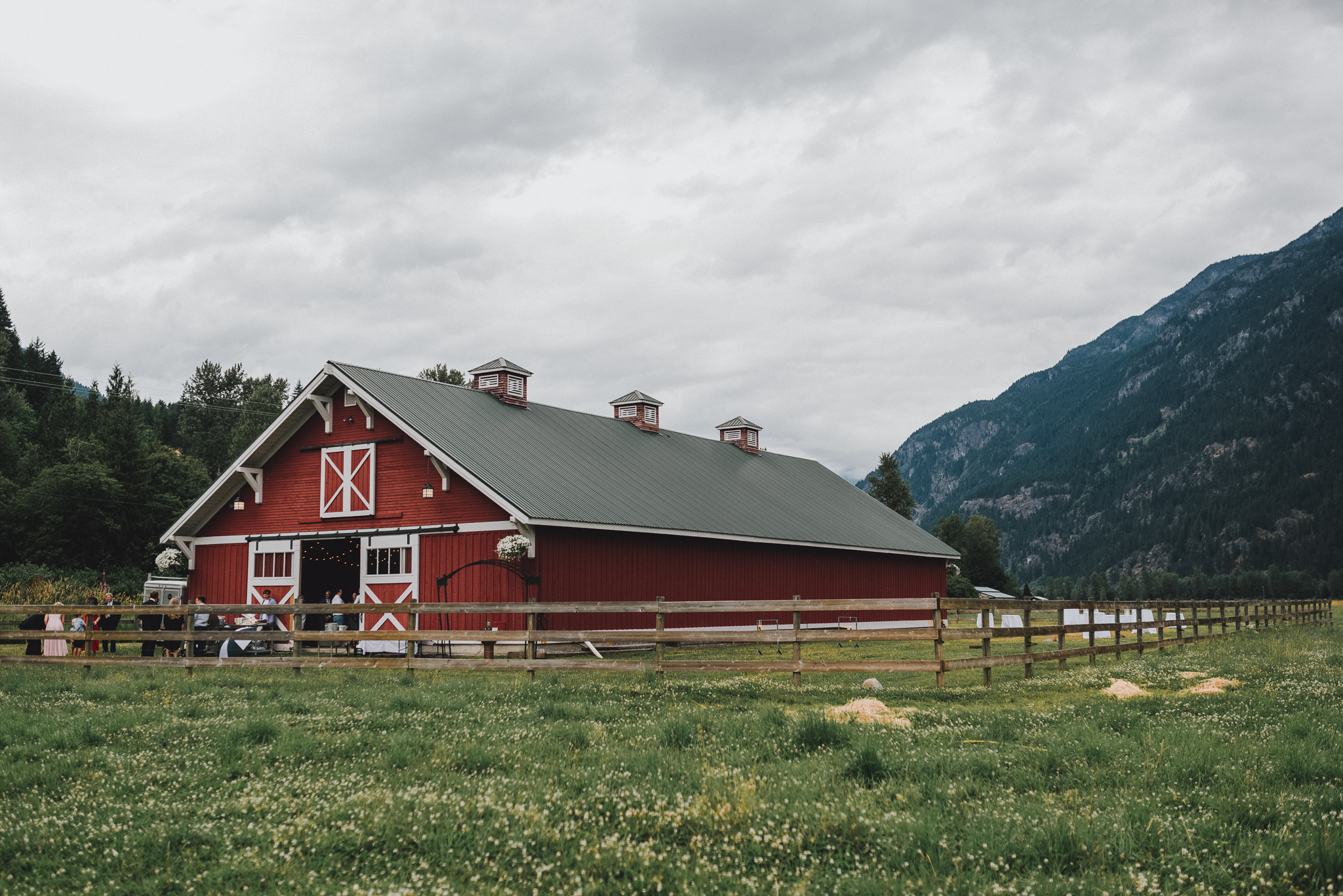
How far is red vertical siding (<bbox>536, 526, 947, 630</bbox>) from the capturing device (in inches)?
1024

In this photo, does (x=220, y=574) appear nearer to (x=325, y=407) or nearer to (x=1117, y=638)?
(x=325, y=407)

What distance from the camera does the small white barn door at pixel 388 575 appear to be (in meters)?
26.3

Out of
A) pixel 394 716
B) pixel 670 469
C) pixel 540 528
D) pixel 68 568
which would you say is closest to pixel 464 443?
pixel 540 528

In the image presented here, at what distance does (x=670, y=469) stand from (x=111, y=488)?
146 ft

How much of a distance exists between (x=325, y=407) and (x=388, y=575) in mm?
5742

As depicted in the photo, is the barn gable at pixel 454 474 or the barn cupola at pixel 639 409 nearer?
the barn gable at pixel 454 474

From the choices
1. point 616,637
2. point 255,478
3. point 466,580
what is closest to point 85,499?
point 255,478

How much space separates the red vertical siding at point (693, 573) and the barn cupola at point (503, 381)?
8.29 meters

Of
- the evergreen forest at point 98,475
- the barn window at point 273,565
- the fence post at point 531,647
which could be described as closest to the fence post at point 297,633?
the fence post at point 531,647

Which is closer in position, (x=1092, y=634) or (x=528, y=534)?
(x=1092, y=634)

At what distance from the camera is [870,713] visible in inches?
437

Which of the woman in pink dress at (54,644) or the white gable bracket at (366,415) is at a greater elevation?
the white gable bracket at (366,415)

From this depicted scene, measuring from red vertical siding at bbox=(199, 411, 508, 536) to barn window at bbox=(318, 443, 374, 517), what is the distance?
203 mm

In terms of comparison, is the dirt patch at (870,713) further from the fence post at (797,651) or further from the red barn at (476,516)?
the red barn at (476,516)
